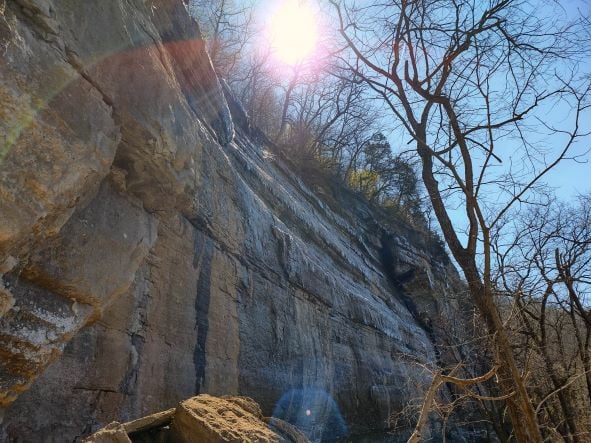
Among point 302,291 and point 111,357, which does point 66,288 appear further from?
point 302,291

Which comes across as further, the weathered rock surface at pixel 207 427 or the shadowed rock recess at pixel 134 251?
the weathered rock surface at pixel 207 427

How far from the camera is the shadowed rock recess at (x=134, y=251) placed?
2223mm

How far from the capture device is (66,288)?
2.64 meters

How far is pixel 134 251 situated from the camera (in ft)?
10.6

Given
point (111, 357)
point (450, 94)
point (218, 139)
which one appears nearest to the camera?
point (111, 357)

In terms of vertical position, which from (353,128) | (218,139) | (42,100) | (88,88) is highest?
(353,128)

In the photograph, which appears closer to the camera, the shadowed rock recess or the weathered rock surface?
the shadowed rock recess

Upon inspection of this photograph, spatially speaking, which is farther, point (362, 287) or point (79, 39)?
point (362, 287)

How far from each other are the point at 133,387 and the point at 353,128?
795 inches

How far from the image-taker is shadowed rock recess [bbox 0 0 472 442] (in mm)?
2223

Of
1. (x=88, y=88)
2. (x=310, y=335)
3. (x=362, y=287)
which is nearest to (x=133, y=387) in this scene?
(x=88, y=88)

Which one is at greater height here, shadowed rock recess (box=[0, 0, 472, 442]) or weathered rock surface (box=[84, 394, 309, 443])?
shadowed rock recess (box=[0, 0, 472, 442])

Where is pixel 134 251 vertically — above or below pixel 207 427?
above

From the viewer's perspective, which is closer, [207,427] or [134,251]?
[207,427]
